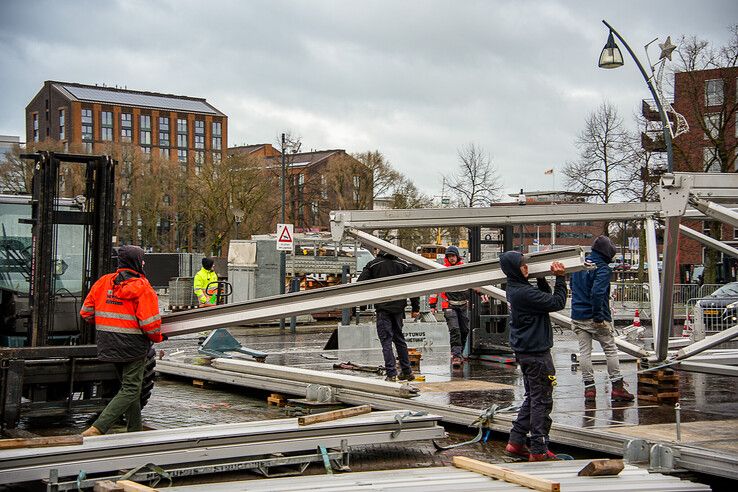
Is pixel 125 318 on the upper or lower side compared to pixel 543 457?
upper

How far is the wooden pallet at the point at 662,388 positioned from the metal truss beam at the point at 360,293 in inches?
126

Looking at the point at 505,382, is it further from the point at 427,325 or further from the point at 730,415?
the point at 427,325

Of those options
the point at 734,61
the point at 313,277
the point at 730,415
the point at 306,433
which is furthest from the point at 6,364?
the point at 734,61

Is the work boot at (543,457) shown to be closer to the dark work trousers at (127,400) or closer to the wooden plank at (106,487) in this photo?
the wooden plank at (106,487)

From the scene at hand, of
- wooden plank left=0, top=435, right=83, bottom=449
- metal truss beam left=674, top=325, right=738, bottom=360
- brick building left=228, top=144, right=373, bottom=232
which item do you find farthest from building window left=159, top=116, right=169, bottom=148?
wooden plank left=0, top=435, right=83, bottom=449

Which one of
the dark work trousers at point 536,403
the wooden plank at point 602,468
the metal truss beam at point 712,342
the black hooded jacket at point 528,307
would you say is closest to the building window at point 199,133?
the metal truss beam at point 712,342

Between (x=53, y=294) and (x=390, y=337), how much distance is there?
14.8 feet

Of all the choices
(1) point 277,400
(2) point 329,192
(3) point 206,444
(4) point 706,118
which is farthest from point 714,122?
(3) point 206,444

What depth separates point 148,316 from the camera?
897cm

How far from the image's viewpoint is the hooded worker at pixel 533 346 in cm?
820

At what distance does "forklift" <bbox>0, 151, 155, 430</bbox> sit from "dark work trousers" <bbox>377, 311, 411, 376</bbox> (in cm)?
346

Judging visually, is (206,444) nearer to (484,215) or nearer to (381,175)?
(484,215)

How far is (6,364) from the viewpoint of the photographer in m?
9.42

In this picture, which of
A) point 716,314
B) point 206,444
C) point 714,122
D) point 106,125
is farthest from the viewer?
point 106,125
